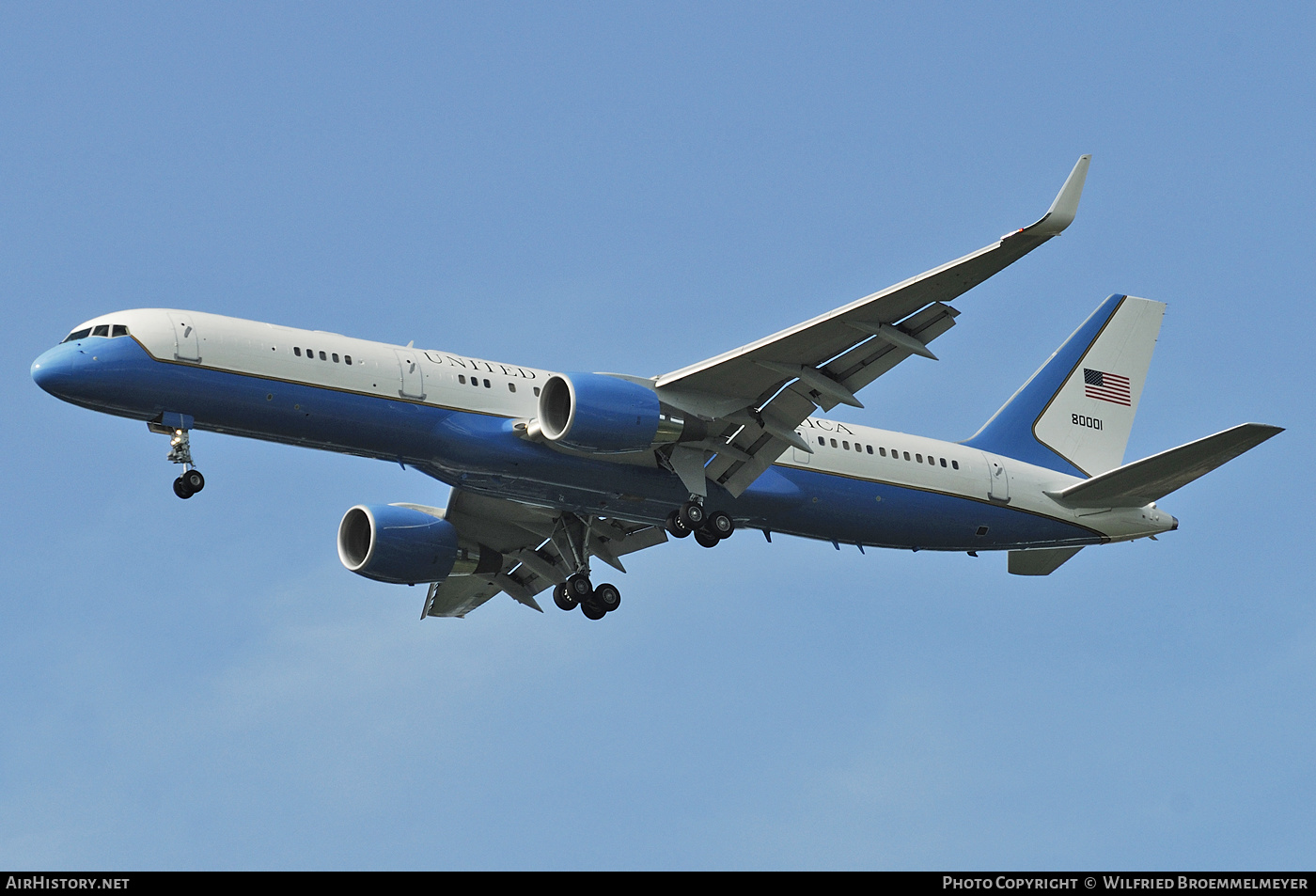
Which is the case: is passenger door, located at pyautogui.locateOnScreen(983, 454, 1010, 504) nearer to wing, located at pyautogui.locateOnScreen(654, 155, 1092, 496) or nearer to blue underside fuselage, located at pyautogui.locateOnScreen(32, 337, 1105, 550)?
blue underside fuselage, located at pyautogui.locateOnScreen(32, 337, 1105, 550)

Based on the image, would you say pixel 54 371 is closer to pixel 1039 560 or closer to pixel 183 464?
pixel 183 464

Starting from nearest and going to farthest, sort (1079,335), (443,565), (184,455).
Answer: (184,455)
(443,565)
(1079,335)

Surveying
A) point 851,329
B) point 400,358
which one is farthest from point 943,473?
point 400,358

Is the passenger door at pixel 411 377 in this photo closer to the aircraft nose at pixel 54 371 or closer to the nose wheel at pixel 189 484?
the nose wheel at pixel 189 484

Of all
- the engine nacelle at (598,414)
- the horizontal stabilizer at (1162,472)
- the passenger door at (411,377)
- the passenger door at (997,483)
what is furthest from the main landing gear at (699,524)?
the horizontal stabilizer at (1162,472)

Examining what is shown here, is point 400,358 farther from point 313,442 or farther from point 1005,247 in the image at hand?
point 1005,247

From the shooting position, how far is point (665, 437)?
115 feet

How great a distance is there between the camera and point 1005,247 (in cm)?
2989

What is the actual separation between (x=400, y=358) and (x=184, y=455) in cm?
487

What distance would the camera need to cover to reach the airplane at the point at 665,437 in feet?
107

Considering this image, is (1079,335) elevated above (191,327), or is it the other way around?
(1079,335)

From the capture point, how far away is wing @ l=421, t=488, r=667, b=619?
4034 centimetres

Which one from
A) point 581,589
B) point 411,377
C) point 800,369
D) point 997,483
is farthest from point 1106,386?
point 411,377

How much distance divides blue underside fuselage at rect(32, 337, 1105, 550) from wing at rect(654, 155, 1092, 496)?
1.03 metres
